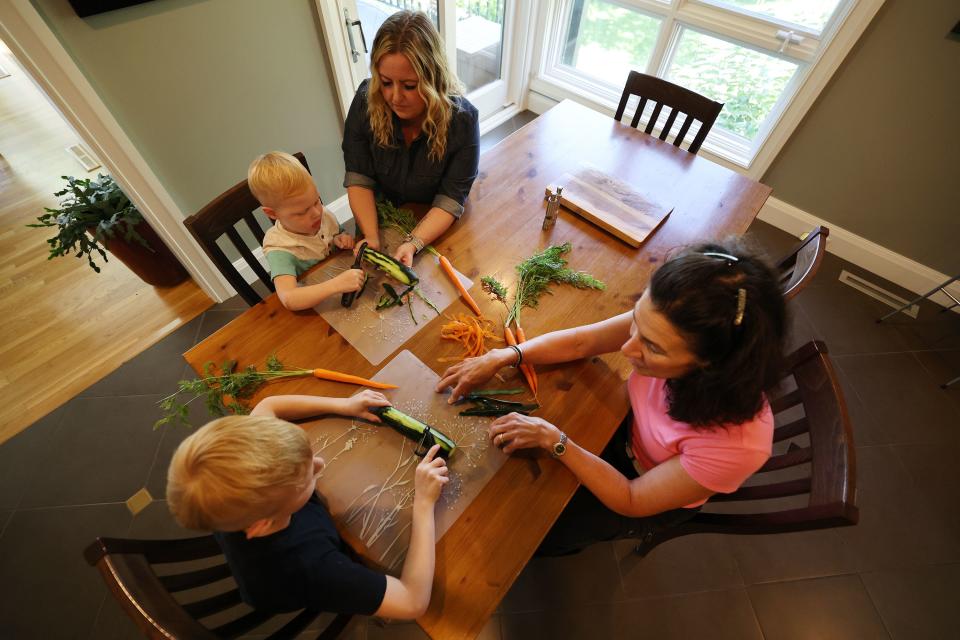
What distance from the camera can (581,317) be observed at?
1.32m

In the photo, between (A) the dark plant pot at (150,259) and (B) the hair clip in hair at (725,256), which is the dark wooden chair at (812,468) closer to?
(B) the hair clip in hair at (725,256)

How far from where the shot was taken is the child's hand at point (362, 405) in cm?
105

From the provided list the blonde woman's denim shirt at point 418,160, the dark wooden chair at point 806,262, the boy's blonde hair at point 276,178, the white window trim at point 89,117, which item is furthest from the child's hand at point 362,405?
the white window trim at point 89,117

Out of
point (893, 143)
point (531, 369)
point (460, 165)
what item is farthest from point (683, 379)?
point (893, 143)

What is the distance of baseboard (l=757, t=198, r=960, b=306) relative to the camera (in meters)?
2.60

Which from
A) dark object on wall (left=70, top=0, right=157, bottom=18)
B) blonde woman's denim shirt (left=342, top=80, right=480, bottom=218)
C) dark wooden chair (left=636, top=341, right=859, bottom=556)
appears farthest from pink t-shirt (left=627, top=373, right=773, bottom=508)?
dark object on wall (left=70, top=0, right=157, bottom=18)

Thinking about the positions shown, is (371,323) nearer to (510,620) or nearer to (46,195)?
(510,620)

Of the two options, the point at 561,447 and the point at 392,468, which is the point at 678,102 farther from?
the point at 392,468

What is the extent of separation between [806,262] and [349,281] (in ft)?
4.95

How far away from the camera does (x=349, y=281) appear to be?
126 cm

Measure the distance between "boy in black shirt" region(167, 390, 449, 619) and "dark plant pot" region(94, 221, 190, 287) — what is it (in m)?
2.03

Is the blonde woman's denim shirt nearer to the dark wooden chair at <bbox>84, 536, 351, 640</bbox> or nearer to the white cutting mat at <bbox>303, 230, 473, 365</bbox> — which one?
the white cutting mat at <bbox>303, 230, 473, 365</bbox>

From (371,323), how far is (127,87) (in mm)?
1490

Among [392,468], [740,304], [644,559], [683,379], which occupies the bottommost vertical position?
[644,559]
